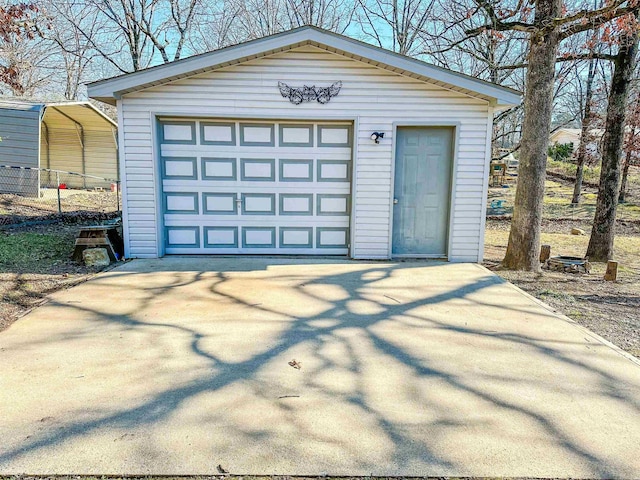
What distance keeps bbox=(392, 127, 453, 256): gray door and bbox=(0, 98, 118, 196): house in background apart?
1092 centimetres

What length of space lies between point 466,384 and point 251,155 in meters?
5.10

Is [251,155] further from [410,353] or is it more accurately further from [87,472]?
[87,472]

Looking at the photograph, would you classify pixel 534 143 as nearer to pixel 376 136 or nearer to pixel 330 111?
pixel 376 136

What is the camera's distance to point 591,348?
12.5ft

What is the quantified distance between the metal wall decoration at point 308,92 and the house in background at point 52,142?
31.5 ft

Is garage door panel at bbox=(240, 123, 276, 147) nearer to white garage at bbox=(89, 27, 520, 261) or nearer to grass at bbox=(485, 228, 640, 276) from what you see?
white garage at bbox=(89, 27, 520, 261)

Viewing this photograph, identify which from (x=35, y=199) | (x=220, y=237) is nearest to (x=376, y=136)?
(x=220, y=237)

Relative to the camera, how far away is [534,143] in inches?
262

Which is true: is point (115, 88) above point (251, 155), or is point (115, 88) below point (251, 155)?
above

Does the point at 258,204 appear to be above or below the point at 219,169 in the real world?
below

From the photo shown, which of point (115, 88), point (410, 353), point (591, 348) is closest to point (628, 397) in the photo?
point (591, 348)

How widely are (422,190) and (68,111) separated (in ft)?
44.0

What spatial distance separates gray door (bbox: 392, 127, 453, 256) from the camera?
7059 millimetres

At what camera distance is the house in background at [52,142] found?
12859mm
